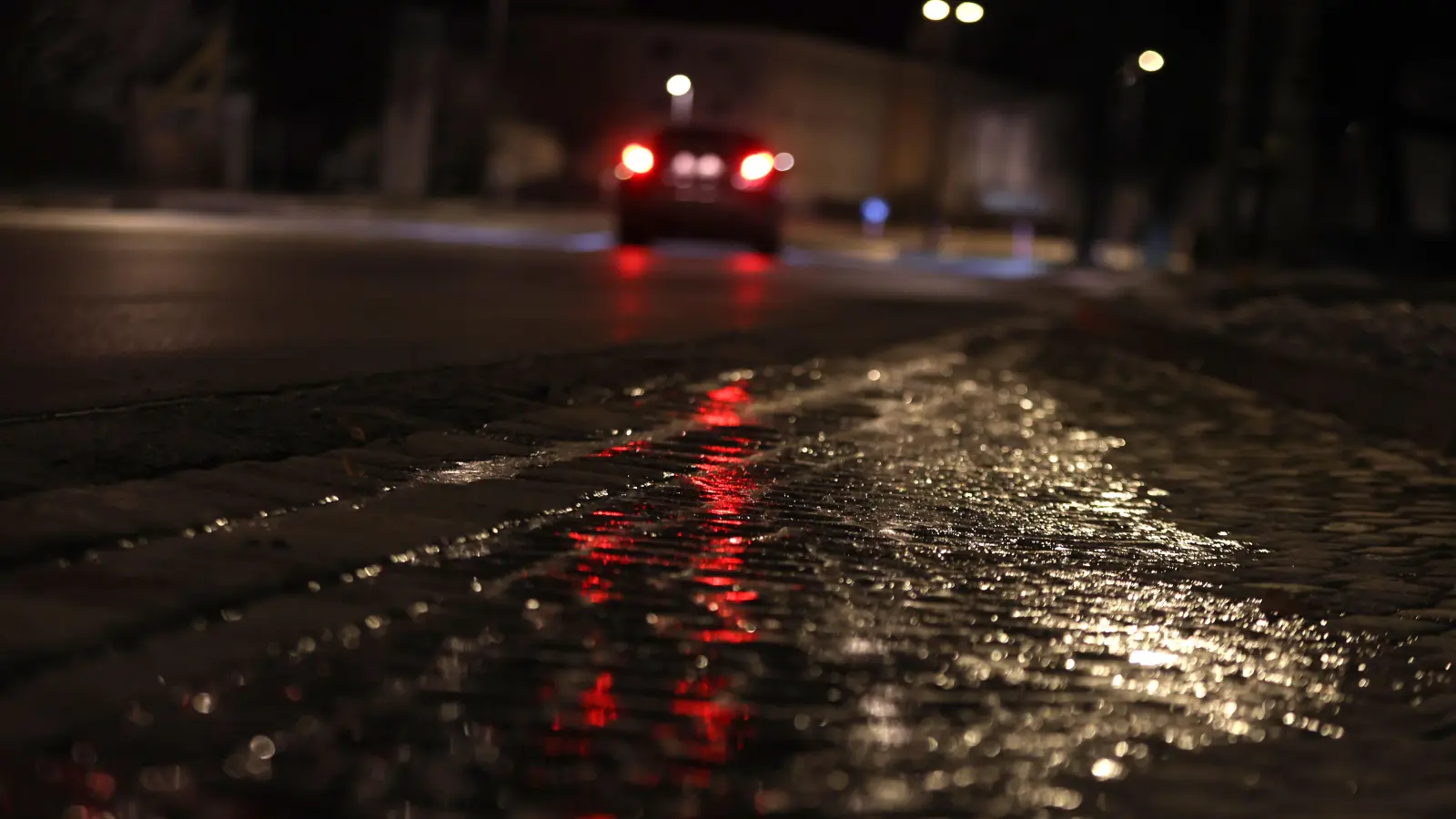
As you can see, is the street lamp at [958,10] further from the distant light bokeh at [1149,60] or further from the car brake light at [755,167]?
the car brake light at [755,167]

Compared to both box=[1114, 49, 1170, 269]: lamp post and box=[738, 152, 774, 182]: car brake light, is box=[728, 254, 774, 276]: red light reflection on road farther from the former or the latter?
box=[1114, 49, 1170, 269]: lamp post

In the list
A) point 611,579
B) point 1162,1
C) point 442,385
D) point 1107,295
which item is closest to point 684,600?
point 611,579

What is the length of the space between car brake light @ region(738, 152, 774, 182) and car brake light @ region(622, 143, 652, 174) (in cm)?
110

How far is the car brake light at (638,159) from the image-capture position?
23.2m

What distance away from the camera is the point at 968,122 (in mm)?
82000

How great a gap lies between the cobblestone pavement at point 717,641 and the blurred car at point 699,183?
15241 millimetres

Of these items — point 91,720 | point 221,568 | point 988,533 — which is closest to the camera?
point 91,720

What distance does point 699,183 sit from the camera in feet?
76.5

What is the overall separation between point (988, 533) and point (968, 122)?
252 feet

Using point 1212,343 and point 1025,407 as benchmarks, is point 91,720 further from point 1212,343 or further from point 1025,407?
point 1212,343

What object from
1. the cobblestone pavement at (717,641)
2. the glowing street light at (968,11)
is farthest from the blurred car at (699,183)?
the cobblestone pavement at (717,641)

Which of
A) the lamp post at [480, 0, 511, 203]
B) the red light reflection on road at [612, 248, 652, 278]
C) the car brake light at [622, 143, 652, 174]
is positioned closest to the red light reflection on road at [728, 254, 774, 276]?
the red light reflection on road at [612, 248, 652, 278]

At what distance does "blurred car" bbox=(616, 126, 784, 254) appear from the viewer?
23.2 m

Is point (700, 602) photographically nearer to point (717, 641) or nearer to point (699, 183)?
point (717, 641)
